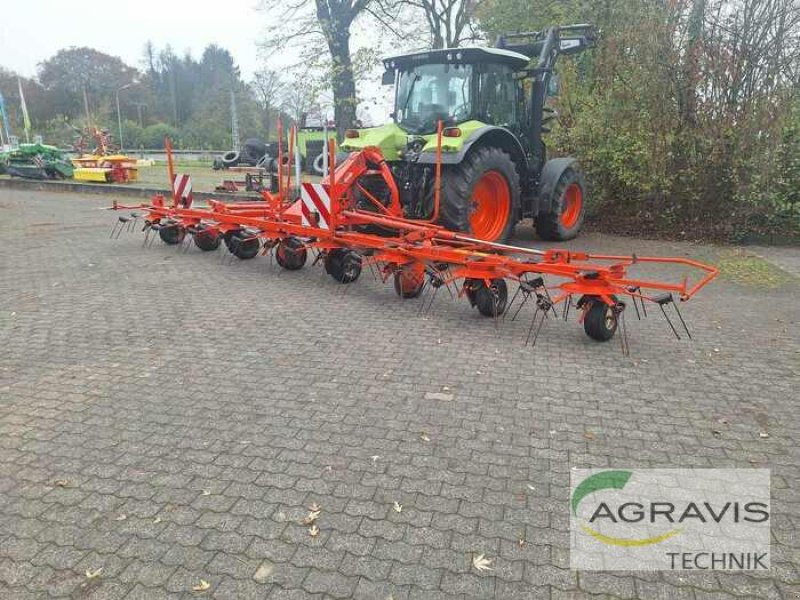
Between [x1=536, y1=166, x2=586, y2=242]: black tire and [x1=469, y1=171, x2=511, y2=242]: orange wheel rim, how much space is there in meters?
1.17

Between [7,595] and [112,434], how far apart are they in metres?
1.11

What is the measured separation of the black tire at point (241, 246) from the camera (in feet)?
23.8

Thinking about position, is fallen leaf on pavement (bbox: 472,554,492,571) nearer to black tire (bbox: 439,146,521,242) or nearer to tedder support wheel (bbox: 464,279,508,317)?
tedder support wheel (bbox: 464,279,508,317)

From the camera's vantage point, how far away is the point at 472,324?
4.93 metres

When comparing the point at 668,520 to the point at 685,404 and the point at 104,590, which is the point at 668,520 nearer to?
the point at 685,404

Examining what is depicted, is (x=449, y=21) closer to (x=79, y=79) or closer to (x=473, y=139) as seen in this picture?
(x=473, y=139)

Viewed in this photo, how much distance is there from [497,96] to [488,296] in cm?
378

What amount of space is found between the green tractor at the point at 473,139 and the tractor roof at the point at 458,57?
0.04ft

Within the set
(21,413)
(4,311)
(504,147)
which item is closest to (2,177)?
(4,311)

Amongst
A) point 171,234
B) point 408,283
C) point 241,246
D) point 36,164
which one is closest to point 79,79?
point 36,164

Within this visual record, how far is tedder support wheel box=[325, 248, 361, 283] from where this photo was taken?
6.13 metres

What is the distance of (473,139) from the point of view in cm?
673

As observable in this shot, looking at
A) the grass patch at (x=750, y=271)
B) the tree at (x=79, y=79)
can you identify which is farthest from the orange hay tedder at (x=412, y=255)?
the tree at (x=79, y=79)

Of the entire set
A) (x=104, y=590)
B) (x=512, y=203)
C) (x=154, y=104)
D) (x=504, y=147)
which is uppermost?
(x=154, y=104)
